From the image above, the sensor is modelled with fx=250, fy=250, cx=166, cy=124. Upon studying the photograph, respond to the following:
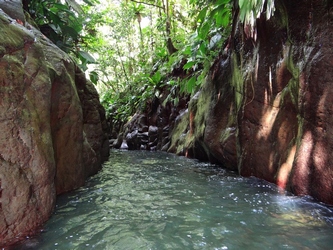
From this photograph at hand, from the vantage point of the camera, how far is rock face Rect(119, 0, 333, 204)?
3.09 m

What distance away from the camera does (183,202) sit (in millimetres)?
3357

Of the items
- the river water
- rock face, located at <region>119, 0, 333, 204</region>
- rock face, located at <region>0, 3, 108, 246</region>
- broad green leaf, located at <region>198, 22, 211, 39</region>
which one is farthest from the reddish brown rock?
rock face, located at <region>0, 3, 108, 246</region>

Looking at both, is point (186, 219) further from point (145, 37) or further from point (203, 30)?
point (145, 37)

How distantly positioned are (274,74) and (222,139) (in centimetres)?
208

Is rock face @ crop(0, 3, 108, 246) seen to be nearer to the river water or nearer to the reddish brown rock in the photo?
the river water

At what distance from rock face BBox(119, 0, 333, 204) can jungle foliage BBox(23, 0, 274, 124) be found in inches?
21.6

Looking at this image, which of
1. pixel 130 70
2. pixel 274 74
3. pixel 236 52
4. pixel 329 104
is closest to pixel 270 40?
pixel 274 74

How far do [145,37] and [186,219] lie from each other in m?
18.1


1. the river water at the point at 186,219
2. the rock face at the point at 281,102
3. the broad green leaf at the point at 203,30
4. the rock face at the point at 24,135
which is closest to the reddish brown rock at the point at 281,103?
the rock face at the point at 281,102

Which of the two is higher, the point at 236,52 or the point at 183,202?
the point at 236,52

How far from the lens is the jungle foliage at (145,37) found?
19.5 feet

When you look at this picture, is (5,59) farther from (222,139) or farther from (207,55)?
(207,55)

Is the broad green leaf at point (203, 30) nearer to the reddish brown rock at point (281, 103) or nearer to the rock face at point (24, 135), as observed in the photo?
the reddish brown rock at point (281, 103)

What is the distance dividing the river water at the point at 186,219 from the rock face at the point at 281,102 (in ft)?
1.43
